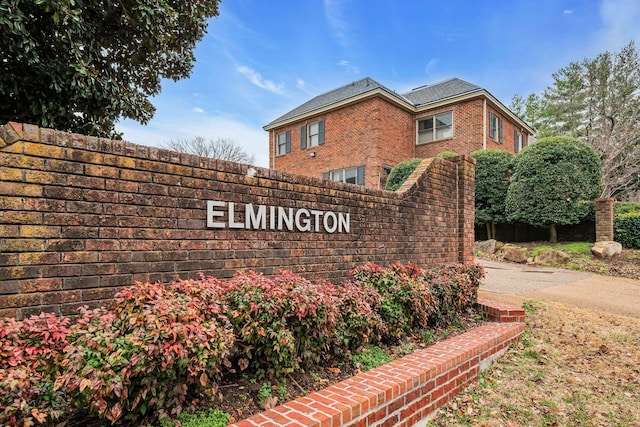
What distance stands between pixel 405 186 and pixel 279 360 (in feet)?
12.7

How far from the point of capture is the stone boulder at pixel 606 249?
1100 centimetres

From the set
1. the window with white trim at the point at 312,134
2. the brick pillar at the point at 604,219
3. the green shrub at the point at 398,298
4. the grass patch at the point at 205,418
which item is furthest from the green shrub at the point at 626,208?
the grass patch at the point at 205,418

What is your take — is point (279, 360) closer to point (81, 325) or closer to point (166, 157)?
point (81, 325)

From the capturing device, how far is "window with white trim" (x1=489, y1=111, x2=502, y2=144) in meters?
17.3

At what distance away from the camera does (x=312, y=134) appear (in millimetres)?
19047

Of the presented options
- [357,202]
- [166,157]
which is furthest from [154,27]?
[357,202]

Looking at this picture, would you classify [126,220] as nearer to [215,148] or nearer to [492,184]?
[492,184]

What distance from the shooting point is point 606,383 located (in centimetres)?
393

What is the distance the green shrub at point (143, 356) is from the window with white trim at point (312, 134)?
54.5 feet

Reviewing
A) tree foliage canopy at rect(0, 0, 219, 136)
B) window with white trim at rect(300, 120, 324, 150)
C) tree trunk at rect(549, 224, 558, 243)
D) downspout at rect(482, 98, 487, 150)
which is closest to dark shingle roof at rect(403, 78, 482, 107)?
downspout at rect(482, 98, 487, 150)

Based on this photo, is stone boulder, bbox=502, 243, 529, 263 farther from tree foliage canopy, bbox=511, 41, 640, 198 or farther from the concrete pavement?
tree foliage canopy, bbox=511, 41, 640, 198

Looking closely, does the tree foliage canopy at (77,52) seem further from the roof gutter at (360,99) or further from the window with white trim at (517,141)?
the window with white trim at (517,141)

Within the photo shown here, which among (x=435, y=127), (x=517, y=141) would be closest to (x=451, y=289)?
(x=435, y=127)

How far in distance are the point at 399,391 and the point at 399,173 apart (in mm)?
13236
